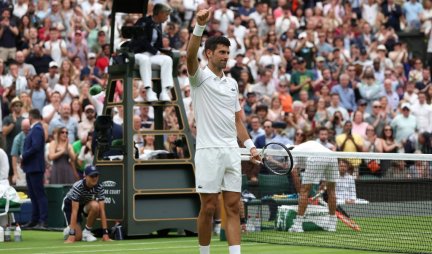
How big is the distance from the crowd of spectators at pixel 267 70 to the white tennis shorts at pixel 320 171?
14.5 ft

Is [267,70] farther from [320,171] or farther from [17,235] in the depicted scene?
[17,235]

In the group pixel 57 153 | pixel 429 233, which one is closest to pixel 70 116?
pixel 57 153

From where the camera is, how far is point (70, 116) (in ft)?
83.3

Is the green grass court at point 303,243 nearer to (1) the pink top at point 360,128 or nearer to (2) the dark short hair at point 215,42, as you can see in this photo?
(2) the dark short hair at point 215,42

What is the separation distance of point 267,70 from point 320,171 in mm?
10343

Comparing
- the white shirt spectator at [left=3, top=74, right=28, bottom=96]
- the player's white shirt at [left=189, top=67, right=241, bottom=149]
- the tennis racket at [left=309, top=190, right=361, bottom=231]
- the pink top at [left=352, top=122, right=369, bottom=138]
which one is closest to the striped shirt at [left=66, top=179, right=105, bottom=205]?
the tennis racket at [left=309, top=190, right=361, bottom=231]

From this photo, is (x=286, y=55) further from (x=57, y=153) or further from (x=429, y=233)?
(x=429, y=233)

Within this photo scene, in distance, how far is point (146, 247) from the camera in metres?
17.2

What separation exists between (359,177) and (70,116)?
7.69m

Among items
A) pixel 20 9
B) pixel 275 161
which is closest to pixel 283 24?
pixel 20 9

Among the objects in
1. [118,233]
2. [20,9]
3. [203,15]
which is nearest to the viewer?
[203,15]

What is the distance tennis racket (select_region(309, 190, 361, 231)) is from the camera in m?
18.2

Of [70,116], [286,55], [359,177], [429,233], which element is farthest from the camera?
[286,55]

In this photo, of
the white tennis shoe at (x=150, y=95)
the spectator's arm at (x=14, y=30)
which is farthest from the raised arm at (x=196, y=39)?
the spectator's arm at (x=14, y=30)
